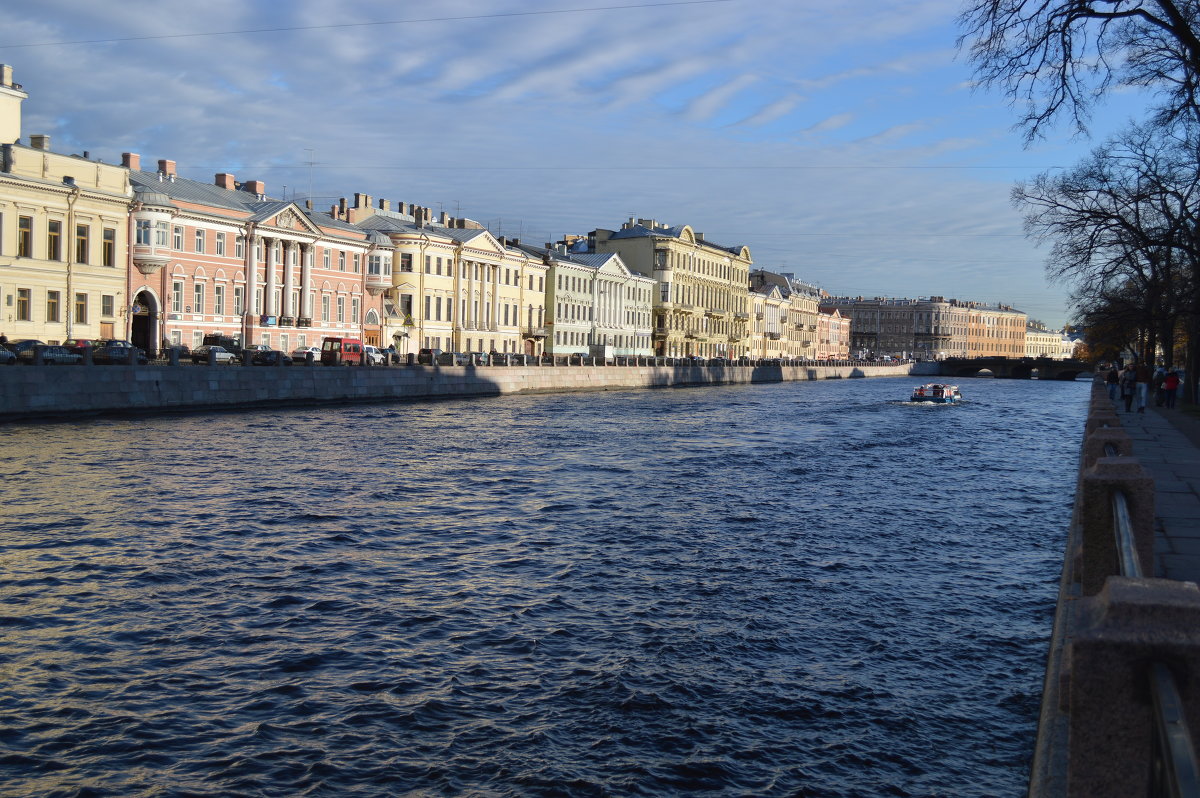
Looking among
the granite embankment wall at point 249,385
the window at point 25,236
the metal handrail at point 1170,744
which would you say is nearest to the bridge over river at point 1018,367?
the granite embankment wall at point 249,385

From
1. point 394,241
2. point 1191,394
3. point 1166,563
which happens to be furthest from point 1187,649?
point 394,241

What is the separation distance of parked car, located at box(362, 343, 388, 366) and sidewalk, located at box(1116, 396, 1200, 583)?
107 feet

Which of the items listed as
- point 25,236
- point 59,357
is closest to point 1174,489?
point 59,357

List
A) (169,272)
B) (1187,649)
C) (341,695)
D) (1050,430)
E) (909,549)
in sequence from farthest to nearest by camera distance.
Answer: (169,272), (1050,430), (909,549), (341,695), (1187,649)

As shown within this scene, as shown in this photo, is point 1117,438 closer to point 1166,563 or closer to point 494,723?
point 1166,563

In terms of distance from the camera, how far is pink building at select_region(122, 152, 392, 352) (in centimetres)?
5078

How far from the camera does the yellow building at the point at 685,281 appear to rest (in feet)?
357

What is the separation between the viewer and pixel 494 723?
7.70 m

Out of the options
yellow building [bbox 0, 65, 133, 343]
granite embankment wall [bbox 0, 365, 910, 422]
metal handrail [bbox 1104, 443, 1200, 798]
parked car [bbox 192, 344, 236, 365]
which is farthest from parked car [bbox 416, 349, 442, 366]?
metal handrail [bbox 1104, 443, 1200, 798]

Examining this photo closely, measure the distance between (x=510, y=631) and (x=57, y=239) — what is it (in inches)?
1653

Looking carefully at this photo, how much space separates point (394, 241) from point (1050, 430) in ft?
147

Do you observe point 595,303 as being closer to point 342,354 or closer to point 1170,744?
point 342,354

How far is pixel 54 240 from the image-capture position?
44.9 meters

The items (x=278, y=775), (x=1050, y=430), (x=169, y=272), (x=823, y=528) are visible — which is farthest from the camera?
(x=169, y=272)
